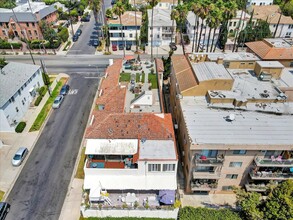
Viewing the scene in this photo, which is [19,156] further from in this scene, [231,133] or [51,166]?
[231,133]

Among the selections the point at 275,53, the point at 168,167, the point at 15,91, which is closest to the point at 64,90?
the point at 15,91

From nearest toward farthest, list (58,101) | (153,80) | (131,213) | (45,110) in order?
1. (131,213)
2. (153,80)
3. (45,110)
4. (58,101)

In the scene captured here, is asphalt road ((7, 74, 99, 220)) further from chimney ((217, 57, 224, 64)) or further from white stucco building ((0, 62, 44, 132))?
chimney ((217, 57, 224, 64))

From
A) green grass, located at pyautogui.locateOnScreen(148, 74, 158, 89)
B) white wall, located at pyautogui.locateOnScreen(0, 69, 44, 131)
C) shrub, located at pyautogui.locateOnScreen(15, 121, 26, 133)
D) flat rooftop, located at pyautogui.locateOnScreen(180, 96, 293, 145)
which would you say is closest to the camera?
flat rooftop, located at pyautogui.locateOnScreen(180, 96, 293, 145)

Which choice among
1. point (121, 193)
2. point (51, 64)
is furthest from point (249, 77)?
point (51, 64)

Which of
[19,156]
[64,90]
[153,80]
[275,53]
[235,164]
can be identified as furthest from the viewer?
[64,90]

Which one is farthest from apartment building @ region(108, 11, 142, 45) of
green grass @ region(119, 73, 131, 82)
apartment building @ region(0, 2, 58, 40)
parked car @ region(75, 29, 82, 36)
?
green grass @ region(119, 73, 131, 82)
